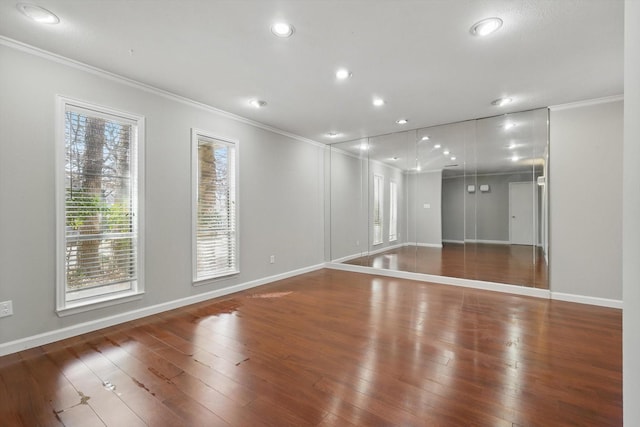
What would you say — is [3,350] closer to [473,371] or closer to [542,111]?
[473,371]

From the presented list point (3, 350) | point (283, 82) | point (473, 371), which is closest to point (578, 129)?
point (473, 371)

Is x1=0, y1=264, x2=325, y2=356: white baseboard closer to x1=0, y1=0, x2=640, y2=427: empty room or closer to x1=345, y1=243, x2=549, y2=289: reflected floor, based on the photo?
x1=0, y1=0, x2=640, y2=427: empty room

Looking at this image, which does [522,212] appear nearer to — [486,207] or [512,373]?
[486,207]

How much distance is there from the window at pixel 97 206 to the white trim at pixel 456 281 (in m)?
4.05

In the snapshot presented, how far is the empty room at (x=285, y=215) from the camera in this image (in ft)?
6.24

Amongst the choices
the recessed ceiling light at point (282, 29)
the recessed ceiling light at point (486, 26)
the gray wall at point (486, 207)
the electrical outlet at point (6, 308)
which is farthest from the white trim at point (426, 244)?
the electrical outlet at point (6, 308)

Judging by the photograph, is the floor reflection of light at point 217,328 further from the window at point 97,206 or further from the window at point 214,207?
the window at point 97,206

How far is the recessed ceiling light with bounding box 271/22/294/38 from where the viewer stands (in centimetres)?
225

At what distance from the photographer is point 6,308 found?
244cm

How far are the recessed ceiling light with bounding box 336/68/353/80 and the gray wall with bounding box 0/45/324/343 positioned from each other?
79.4 inches

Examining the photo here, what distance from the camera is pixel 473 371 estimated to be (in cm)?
219

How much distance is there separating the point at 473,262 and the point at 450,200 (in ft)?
4.27

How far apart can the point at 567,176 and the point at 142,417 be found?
5337 mm

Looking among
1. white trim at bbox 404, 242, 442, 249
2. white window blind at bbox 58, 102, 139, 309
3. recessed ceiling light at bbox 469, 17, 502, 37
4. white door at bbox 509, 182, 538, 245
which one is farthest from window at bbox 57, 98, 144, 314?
white door at bbox 509, 182, 538, 245
